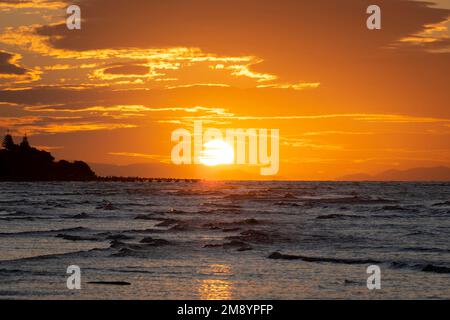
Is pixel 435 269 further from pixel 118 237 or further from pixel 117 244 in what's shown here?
pixel 118 237

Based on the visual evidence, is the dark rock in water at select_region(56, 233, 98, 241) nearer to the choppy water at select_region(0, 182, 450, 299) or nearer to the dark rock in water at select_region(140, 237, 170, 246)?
the choppy water at select_region(0, 182, 450, 299)

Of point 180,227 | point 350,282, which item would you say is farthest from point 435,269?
point 180,227

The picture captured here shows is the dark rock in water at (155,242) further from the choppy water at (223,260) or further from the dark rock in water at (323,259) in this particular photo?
the dark rock in water at (323,259)

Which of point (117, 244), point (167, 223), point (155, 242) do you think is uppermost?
point (117, 244)

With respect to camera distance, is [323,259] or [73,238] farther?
[73,238]

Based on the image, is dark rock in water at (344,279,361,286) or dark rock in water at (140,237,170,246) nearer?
dark rock in water at (344,279,361,286)

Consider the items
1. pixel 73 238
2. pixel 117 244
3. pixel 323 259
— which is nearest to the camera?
pixel 323 259

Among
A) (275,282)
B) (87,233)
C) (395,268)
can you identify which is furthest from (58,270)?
(87,233)

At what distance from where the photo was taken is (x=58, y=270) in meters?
25.3

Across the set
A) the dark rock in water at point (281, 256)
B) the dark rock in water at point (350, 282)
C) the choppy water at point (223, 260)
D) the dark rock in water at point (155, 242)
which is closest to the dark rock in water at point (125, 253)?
the choppy water at point (223, 260)

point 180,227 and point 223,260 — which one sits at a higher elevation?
point 223,260

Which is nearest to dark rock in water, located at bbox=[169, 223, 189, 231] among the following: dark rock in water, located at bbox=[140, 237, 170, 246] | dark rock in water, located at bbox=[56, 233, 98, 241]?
dark rock in water, located at bbox=[56, 233, 98, 241]
